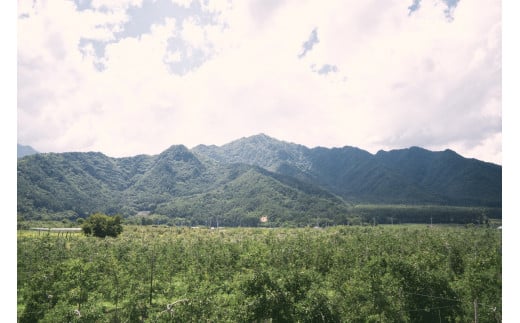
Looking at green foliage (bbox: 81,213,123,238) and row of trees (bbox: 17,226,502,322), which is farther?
green foliage (bbox: 81,213,123,238)

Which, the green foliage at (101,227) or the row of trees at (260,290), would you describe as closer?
the row of trees at (260,290)

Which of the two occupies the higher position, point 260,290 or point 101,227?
point 260,290

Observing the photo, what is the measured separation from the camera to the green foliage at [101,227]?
6819cm

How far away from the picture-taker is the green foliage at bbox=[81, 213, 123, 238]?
6819 cm

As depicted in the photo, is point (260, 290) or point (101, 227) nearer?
point (260, 290)

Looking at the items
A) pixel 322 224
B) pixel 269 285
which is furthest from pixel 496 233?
pixel 322 224

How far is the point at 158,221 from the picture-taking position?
193500 millimetres

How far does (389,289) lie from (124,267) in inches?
1036

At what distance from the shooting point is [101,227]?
68.2 m

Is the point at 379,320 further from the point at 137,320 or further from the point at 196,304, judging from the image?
the point at 137,320

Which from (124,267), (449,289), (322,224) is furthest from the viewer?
(322,224)

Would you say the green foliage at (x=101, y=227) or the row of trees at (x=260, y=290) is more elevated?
the row of trees at (x=260, y=290)
